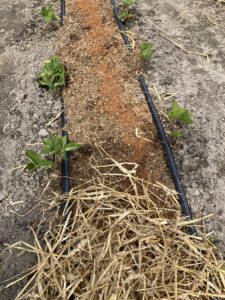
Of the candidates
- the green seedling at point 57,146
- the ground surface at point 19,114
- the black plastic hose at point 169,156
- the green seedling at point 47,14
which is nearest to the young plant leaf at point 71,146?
the green seedling at point 57,146

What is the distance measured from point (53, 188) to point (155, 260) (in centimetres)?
87

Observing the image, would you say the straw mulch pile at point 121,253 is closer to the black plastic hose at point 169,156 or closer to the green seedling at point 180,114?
the black plastic hose at point 169,156

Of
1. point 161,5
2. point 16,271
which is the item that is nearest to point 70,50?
point 161,5

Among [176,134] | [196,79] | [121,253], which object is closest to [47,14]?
[196,79]

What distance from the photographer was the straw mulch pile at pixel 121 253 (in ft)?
6.20

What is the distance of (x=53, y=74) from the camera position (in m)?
3.05

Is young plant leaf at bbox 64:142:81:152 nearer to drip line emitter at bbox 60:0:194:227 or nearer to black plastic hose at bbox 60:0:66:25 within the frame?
drip line emitter at bbox 60:0:194:227

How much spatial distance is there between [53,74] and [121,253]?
167 cm

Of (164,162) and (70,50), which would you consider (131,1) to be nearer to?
(70,50)

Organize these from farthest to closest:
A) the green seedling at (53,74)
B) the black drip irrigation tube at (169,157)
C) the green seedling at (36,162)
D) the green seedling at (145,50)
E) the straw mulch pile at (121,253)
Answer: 1. the green seedling at (145,50)
2. the green seedling at (53,74)
3. the green seedling at (36,162)
4. the black drip irrigation tube at (169,157)
5. the straw mulch pile at (121,253)

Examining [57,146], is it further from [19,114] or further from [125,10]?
[125,10]

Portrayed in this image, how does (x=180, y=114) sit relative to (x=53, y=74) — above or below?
below

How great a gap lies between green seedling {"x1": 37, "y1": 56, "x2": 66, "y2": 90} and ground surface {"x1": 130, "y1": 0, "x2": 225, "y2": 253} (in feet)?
2.33

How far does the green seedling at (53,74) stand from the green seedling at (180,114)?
3.08 ft
